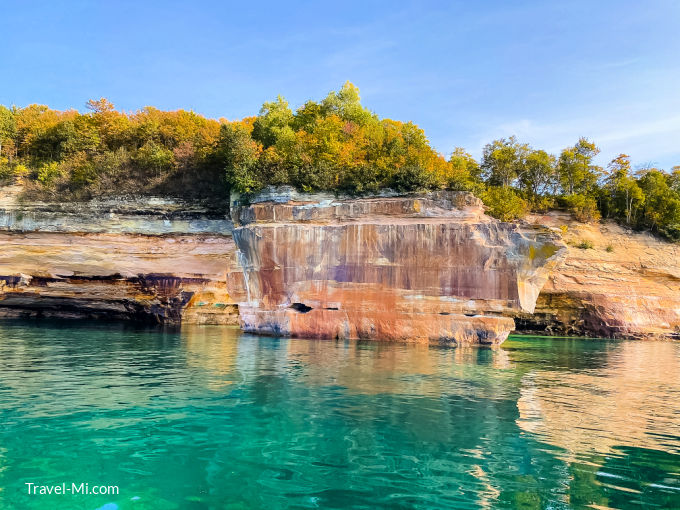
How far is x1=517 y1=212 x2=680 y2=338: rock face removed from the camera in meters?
30.9

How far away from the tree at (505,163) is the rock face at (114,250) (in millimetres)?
21889

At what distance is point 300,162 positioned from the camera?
25.8 metres

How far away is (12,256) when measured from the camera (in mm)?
27656

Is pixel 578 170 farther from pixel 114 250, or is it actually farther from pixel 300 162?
pixel 114 250

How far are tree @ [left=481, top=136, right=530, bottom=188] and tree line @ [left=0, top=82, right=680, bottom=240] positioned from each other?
82mm

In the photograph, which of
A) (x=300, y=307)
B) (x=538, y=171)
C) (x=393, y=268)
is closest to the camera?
(x=393, y=268)

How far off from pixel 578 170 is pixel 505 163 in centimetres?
536

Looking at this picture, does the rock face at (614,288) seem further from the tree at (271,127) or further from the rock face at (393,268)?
the tree at (271,127)

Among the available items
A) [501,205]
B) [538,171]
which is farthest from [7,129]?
[538,171]

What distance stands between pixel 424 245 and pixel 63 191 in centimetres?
2160

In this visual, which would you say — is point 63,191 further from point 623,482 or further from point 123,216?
point 623,482

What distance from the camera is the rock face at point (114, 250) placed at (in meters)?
27.3

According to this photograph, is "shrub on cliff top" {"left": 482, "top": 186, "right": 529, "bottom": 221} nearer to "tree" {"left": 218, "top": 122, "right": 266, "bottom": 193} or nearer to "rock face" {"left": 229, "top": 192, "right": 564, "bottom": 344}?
"rock face" {"left": 229, "top": 192, "right": 564, "bottom": 344}

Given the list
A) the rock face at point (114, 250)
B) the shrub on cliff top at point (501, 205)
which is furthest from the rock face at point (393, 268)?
the rock face at point (114, 250)
